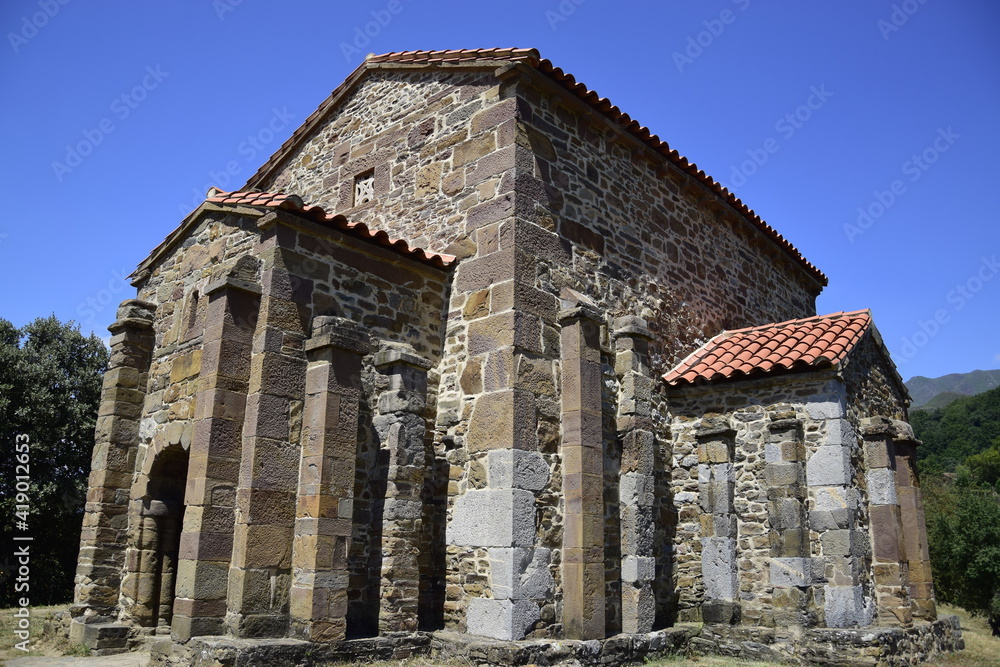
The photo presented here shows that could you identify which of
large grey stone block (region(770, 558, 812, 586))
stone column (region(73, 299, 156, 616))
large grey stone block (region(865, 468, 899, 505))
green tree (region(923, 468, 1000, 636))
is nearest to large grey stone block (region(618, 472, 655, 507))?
large grey stone block (region(770, 558, 812, 586))

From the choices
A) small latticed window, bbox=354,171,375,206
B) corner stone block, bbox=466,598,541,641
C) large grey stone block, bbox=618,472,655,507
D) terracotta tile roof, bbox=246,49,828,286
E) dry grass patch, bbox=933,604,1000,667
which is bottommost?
dry grass patch, bbox=933,604,1000,667

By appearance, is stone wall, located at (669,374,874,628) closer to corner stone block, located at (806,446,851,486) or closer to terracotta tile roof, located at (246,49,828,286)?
corner stone block, located at (806,446,851,486)

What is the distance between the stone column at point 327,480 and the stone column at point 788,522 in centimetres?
550

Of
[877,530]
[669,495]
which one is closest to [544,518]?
[669,495]

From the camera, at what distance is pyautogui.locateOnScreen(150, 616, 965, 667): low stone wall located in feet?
22.5

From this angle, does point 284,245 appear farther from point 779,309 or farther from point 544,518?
point 779,309

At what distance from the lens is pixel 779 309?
15.9 m

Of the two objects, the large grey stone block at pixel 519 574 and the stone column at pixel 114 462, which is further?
the stone column at pixel 114 462

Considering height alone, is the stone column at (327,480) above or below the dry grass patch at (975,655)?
above

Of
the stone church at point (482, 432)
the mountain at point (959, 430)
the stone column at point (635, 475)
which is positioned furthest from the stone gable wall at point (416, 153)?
the mountain at point (959, 430)

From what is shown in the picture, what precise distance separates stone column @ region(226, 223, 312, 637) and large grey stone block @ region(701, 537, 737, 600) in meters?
5.63

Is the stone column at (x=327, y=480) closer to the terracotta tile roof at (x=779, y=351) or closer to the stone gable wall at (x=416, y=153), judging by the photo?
the stone gable wall at (x=416, y=153)

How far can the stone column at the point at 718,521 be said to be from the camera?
383 inches

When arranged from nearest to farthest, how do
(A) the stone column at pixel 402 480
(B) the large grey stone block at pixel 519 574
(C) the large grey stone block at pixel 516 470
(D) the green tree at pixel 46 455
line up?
(B) the large grey stone block at pixel 519 574 < (A) the stone column at pixel 402 480 < (C) the large grey stone block at pixel 516 470 < (D) the green tree at pixel 46 455
